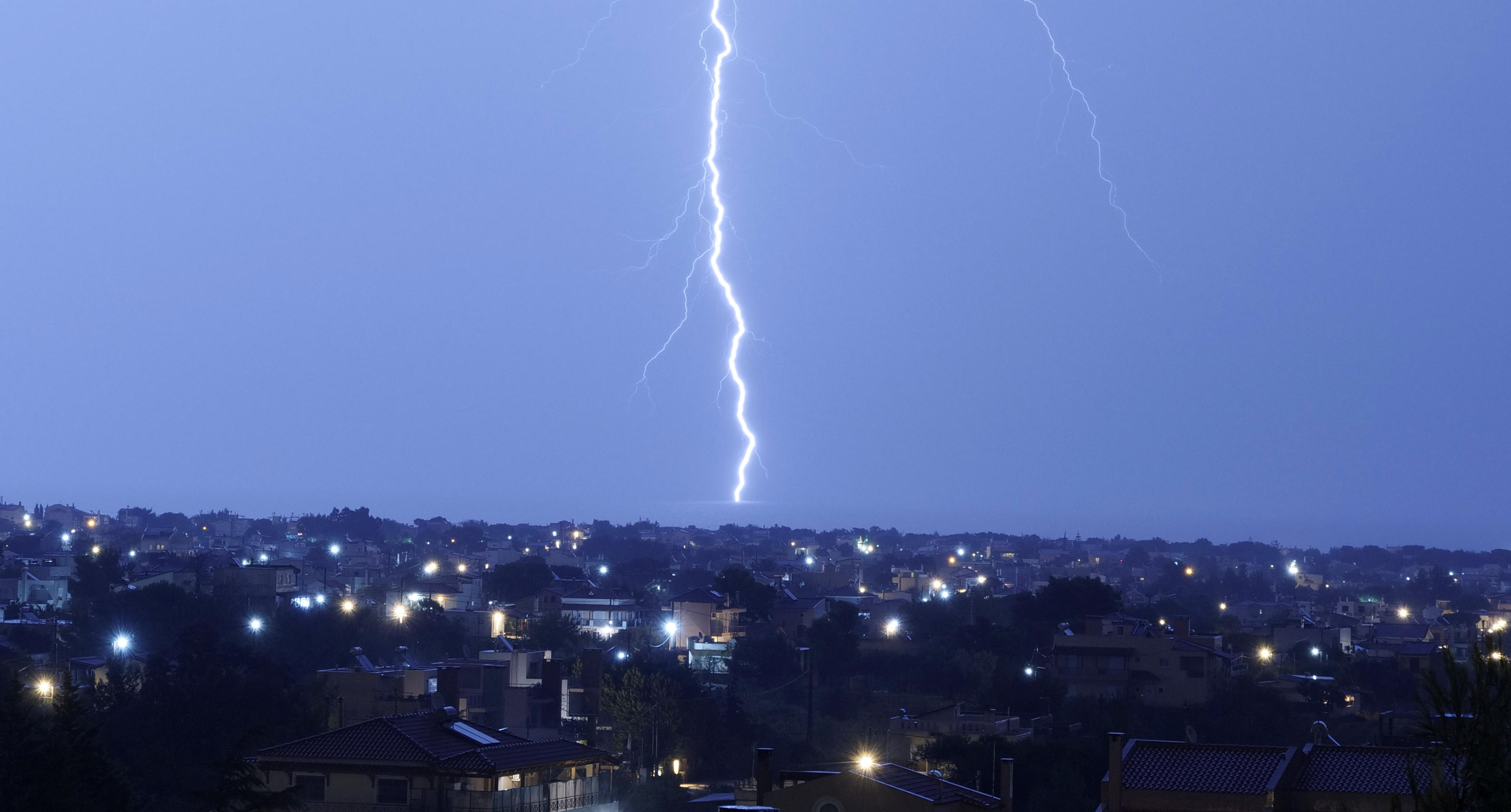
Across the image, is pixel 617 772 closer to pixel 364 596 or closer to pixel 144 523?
pixel 364 596

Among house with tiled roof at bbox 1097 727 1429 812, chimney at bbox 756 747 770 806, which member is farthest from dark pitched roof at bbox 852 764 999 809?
house with tiled roof at bbox 1097 727 1429 812

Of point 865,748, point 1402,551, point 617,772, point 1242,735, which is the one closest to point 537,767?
point 617,772

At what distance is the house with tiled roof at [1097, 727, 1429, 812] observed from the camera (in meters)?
18.5

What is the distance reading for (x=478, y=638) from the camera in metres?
47.2

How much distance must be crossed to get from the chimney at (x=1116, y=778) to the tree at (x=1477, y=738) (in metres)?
9.01

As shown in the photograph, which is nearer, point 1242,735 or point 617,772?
point 617,772

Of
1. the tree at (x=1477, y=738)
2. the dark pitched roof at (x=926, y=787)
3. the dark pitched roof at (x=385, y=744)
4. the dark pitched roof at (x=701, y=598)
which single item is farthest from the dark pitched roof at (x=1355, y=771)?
the dark pitched roof at (x=701, y=598)

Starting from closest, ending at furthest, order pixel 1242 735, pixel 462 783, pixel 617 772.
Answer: pixel 462 783
pixel 617 772
pixel 1242 735

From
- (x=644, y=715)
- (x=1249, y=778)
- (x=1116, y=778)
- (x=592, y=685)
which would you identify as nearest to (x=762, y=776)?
(x=1116, y=778)

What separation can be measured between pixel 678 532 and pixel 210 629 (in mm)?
97110

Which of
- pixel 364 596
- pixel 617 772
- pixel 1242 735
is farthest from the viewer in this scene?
pixel 364 596

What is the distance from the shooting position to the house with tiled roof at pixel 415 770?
2139 centimetres

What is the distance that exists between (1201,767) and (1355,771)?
1.63 metres

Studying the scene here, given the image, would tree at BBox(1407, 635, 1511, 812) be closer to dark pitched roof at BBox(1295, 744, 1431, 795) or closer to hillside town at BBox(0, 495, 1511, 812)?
hillside town at BBox(0, 495, 1511, 812)
